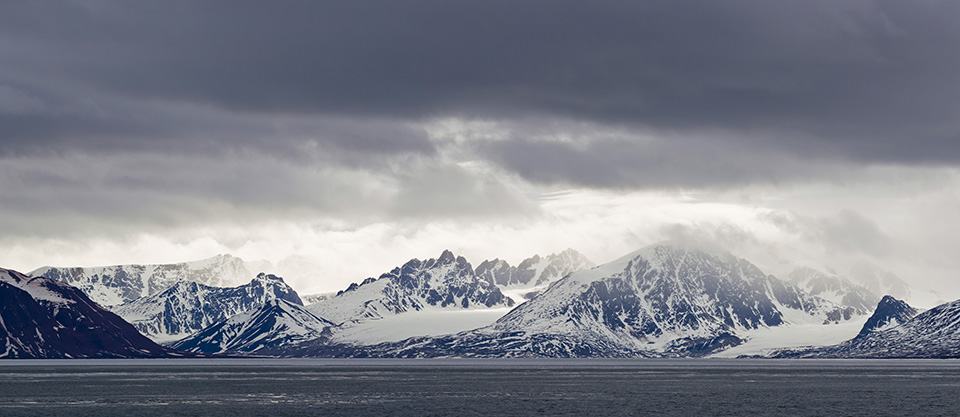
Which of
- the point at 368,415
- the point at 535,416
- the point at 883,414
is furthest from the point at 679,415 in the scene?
the point at 368,415

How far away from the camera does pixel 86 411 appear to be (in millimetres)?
198375

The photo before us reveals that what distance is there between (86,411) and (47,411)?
7259 millimetres

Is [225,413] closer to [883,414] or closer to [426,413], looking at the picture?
[426,413]

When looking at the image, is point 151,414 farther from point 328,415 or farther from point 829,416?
point 829,416

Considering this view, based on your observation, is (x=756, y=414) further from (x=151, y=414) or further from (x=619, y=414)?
(x=151, y=414)

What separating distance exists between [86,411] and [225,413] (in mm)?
26796

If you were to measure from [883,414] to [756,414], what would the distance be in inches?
923

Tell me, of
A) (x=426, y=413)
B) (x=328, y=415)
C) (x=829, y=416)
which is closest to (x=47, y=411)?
(x=328, y=415)

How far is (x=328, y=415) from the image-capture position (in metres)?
193

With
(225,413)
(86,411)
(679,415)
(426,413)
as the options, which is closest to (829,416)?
(679,415)

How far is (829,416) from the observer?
19362 cm

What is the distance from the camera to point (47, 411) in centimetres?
19850

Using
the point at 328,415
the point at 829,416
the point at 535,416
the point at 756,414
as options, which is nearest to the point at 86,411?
the point at 328,415

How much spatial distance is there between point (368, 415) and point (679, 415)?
56.2 metres
